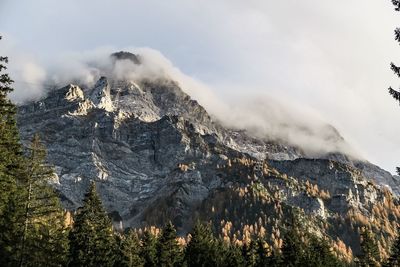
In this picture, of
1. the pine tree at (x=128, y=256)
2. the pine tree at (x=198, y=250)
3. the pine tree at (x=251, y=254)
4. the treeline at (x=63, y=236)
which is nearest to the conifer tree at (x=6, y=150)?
the treeline at (x=63, y=236)

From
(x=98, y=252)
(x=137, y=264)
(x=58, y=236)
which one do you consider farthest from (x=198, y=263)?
(x=58, y=236)

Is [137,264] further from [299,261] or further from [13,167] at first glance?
[13,167]

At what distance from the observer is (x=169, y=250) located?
80375 mm

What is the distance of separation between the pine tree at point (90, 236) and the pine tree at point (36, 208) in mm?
21530

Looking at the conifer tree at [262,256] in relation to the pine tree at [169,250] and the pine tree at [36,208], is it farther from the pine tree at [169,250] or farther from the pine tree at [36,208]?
the pine tree at [36,208]

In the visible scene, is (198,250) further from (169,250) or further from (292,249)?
(292,249)

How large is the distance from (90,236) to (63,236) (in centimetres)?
1233

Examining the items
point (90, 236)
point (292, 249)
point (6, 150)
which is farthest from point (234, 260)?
point (6, 150)

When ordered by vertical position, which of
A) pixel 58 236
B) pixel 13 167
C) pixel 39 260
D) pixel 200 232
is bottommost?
pixel 39 260

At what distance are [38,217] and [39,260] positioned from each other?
3213 mm

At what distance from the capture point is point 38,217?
38.9 m

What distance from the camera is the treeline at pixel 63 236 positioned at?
3831 centimetres

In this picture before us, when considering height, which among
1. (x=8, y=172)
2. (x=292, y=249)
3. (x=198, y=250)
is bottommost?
(x=8, y=172)

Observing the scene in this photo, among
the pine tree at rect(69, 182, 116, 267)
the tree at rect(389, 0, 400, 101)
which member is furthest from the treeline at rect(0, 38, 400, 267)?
the tree at rect(389, 0, 400, 101)
